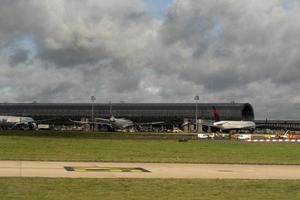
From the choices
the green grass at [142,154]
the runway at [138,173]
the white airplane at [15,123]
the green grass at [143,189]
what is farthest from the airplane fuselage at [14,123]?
the green grass at [143,189]

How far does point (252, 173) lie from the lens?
27.8m

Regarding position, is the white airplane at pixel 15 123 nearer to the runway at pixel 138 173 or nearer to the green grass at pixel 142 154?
the green grass at pixel 142 154

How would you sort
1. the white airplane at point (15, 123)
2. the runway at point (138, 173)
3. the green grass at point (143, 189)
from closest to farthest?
the green grass at point (143, 189) → the runway at point (138, 173) → the white airplane at point (15, 123)

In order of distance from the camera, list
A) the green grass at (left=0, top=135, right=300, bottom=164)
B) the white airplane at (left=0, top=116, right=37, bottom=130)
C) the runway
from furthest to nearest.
Result: 1. the white airplane at (left=0, top=116, right=37, bottom=130)
2. the green grass at (left=0, top=135, right=300, bottom=164)
3. the runway

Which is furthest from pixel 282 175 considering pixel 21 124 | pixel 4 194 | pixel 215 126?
pixel 21 124

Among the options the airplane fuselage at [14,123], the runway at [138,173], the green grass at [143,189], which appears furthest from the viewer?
the airplane fuselage at [14,123]

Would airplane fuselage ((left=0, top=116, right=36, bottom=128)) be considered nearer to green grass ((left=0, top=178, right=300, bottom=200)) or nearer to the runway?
the runway

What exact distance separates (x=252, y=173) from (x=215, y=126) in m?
159

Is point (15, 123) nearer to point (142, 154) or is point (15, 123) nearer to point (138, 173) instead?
point (142, 154)

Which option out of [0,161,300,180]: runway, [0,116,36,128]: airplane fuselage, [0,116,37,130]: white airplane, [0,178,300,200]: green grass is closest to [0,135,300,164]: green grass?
[0,161,300,180]: runway

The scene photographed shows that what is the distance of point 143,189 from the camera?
752 inches

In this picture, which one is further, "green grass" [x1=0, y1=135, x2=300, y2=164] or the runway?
"green grass" [x1=0, y1=135, x2=300, y2=164]

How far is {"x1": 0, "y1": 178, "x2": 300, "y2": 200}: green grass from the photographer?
17.2 metres

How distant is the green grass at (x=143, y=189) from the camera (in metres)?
17.2
